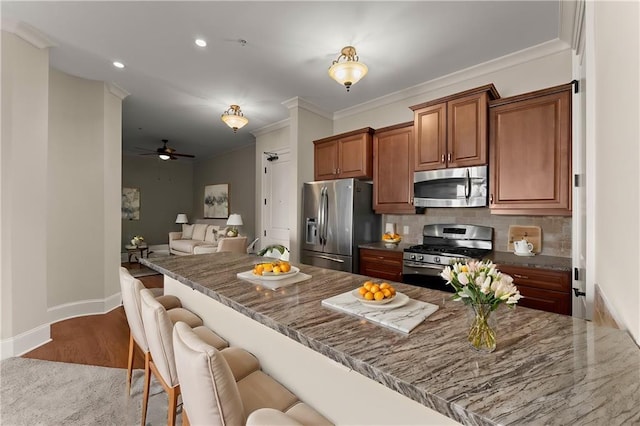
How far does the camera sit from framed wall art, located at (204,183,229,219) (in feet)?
25.3

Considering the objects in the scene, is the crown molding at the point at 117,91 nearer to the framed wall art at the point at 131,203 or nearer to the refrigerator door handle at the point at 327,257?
the refrigerator door handle at the point at 327,257

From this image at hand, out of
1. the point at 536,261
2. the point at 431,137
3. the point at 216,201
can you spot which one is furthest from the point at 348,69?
the point at 216,201

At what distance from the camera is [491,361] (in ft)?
2.52

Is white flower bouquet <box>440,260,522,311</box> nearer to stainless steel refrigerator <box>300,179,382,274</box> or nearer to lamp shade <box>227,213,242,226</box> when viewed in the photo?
stainless steel refrigerator <box>300,179,382,274</box>

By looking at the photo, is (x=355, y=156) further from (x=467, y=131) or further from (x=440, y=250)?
(x=440, y=250)

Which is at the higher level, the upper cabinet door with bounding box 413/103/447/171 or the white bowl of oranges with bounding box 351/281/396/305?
the upper cabinet door with bounding box 413/103/447/171

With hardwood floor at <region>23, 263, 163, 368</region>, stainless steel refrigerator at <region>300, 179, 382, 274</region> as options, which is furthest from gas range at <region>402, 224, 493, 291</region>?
hardwood floor at <region>23, 263, 163, 368</region>

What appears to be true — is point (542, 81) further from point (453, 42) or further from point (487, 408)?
point (487, 408)

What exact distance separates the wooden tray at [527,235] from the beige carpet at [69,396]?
3.23 metres

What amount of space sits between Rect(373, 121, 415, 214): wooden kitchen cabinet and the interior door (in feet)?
6.39

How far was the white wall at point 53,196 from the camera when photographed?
2.55 metres

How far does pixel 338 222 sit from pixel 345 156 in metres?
0.96

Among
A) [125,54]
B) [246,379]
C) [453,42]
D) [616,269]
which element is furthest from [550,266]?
[125,54]

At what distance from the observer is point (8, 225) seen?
254 centimetres
